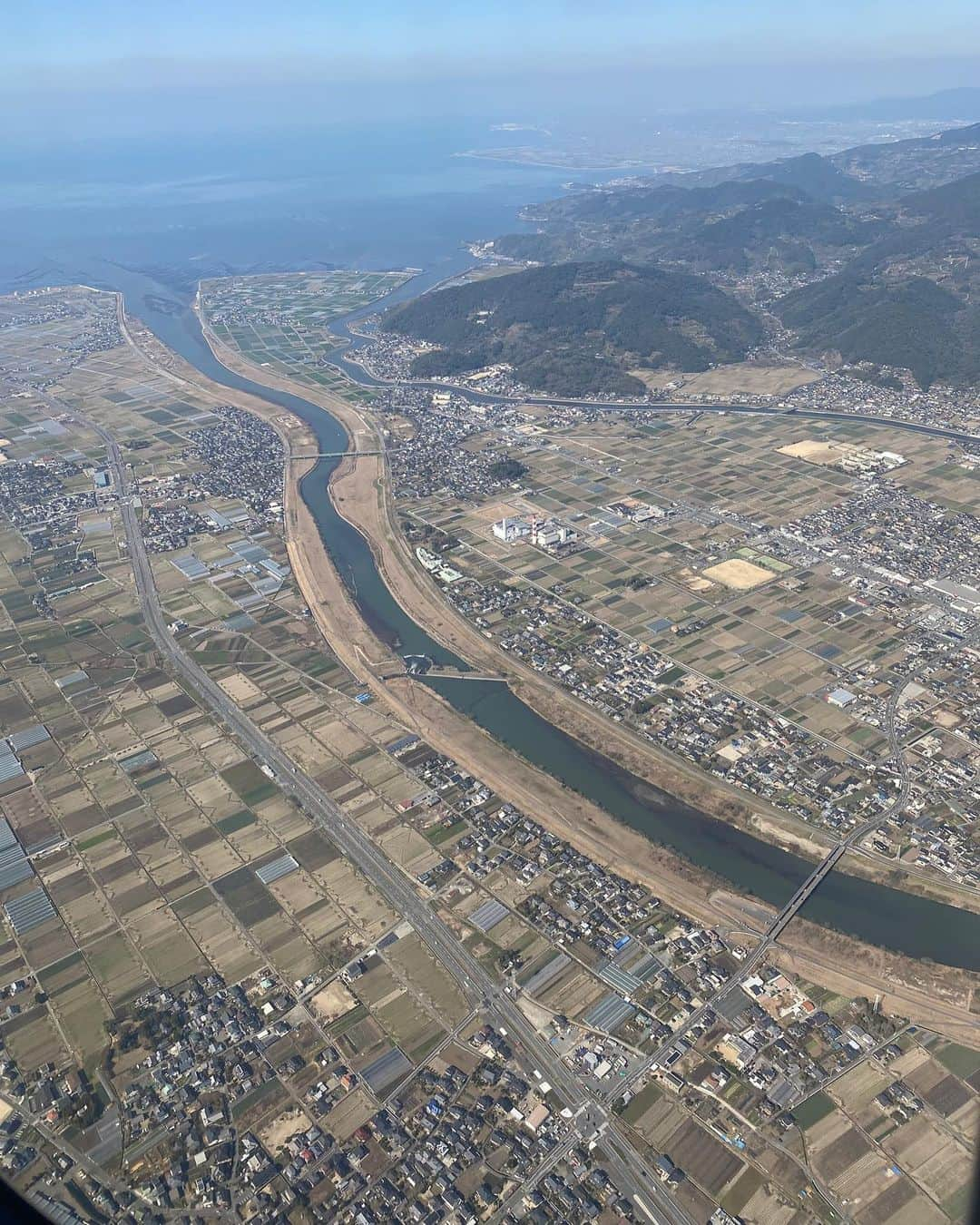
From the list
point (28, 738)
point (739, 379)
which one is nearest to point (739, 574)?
point (28, 738)

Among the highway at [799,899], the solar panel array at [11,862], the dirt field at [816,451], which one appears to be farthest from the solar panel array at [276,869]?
the dirt field at [816,451]

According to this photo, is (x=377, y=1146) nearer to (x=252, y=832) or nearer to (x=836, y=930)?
(x=252, y=832)

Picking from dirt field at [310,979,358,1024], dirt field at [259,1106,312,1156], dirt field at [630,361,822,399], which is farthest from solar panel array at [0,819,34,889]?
dirt field at [630,361,822,399]

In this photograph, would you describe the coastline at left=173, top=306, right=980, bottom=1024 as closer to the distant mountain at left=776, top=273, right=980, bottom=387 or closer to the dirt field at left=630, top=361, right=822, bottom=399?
the dirt field at left=630, top=361, right=822, bottom=399

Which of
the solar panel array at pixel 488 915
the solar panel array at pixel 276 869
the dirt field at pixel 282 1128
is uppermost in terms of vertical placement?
the solar panel array at pixel 488 915

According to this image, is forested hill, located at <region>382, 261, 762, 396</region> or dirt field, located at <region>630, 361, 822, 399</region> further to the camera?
forested hill, located at <region>382, 261, 762, 396</region>

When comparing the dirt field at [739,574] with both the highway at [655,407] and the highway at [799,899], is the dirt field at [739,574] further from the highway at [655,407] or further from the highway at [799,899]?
the highway at [655,407]

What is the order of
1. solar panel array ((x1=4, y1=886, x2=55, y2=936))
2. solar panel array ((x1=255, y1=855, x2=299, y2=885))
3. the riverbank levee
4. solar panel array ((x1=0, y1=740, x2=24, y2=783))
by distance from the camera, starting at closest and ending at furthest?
the riverbank levee < solar panel array ((x1=4, y1=886, x2=55, y2=936)) < solar panel array ((x1=255, y1=855, x2=299, y2=885)) < solar panel array ((x1=0, y1=740, x2=24, y2=783))

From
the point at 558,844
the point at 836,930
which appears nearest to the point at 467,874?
the point at 558,844
